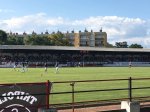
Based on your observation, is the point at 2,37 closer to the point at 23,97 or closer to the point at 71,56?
the point at 71,56

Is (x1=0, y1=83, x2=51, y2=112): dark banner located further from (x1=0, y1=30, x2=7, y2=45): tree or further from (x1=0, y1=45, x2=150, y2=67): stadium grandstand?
(x1=0, y1=30, x2=7, y2=45): tree

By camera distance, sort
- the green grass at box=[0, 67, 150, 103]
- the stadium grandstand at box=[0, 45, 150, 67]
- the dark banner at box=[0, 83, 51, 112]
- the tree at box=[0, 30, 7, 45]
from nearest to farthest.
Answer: the dark banner at box=[0, 83, 51, 112] → the green grass at box=[0, 67, 150, 103] → the stadium grandstand at box=[0, 45, 150, 67] → the tree at box=[0, 30, 7, 45]

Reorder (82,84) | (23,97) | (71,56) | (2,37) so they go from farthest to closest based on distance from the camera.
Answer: (2,37), (71,56), (82,84), (23,97)

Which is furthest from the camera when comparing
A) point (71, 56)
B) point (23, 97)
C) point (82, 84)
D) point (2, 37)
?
point (2, 37)

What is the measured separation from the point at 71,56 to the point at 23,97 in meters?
110

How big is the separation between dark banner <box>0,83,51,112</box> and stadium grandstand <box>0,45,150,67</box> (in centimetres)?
9075

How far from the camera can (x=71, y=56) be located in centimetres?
12400

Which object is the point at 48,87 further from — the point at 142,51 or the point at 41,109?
the point at 142,51

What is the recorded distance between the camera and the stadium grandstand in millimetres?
114062

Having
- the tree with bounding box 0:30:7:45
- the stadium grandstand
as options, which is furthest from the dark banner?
the tree with bounding box 0:30:7:45

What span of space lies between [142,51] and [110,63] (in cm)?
1247

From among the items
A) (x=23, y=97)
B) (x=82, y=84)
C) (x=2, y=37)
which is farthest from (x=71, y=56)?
(x=23, y=97)

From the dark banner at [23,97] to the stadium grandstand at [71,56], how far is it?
3573 inches

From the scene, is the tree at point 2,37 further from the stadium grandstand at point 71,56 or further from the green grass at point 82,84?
the green grass at point 82,84
